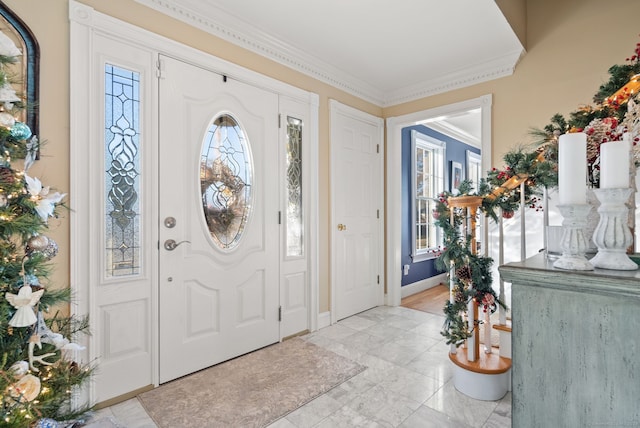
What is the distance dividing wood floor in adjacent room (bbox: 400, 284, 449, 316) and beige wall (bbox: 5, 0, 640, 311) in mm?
1369

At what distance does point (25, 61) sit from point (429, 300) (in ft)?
14.5

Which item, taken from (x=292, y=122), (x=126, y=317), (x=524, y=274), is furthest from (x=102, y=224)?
(x=524, y=274)

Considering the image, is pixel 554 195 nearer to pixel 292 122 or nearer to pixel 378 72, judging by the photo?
pixel 378 72

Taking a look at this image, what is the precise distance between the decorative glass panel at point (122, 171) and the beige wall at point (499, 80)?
0.66ft

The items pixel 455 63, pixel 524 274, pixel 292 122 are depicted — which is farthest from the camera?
pixel 455 63

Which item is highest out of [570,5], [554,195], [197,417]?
[570,5]

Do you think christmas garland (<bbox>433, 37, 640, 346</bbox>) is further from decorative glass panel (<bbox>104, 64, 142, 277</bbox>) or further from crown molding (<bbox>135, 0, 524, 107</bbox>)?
decorative glass panel (<bbox>104, 64, 142, 277</bbox>)

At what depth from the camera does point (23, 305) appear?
1012 millimetres

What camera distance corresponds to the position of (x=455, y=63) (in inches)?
122

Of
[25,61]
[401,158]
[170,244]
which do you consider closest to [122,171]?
[170,244]

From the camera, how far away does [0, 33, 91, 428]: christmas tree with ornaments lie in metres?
0.98

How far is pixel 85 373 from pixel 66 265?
30.3 inches

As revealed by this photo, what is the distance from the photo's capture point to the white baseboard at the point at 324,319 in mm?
3107

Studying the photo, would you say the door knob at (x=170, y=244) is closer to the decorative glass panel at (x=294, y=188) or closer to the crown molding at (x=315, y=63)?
the decorative glass panel at (x=294, y=188)
